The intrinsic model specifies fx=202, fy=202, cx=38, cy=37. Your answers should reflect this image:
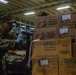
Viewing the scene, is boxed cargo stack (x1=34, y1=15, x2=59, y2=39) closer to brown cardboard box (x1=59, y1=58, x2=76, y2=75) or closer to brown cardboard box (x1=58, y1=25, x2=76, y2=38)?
brown cardboard box (x1=58, y1=25, x2=76, y2=38)

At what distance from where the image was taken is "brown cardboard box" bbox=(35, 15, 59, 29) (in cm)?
355

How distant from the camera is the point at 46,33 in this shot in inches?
141

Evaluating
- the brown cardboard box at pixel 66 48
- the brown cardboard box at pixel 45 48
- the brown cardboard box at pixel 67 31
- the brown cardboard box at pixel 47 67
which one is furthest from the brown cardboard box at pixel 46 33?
the brown cardboard box at pixel 47 67

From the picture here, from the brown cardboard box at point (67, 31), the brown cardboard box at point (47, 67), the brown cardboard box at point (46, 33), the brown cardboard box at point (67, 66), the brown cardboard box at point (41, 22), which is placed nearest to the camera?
the brown cardboard box at point (67, 66)

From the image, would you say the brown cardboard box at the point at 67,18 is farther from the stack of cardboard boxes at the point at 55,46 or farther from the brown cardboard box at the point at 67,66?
the brown cardboard box at the point at 67,66

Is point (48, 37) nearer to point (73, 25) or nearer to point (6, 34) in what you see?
point (73, 25)

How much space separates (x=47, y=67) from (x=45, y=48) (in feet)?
1.03

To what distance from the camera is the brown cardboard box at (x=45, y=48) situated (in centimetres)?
317

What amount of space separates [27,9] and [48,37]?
509 centimetres

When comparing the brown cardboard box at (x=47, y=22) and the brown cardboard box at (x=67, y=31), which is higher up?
the brown cardboard box at (x=47, y=22)

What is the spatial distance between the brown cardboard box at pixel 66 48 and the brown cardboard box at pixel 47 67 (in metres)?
0.15

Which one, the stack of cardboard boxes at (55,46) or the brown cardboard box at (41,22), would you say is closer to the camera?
the stack of cardboard boxes at (55,46)

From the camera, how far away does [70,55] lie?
2998 millimetres

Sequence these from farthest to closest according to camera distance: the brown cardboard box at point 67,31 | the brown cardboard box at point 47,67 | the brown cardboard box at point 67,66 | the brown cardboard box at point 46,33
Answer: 1. the brown cardboard box at point 46,33
2. the brown cardboard box at point 67,31
3. the brown cardboard box at point 47,67
4. the brown cardboard box at point 67,66
